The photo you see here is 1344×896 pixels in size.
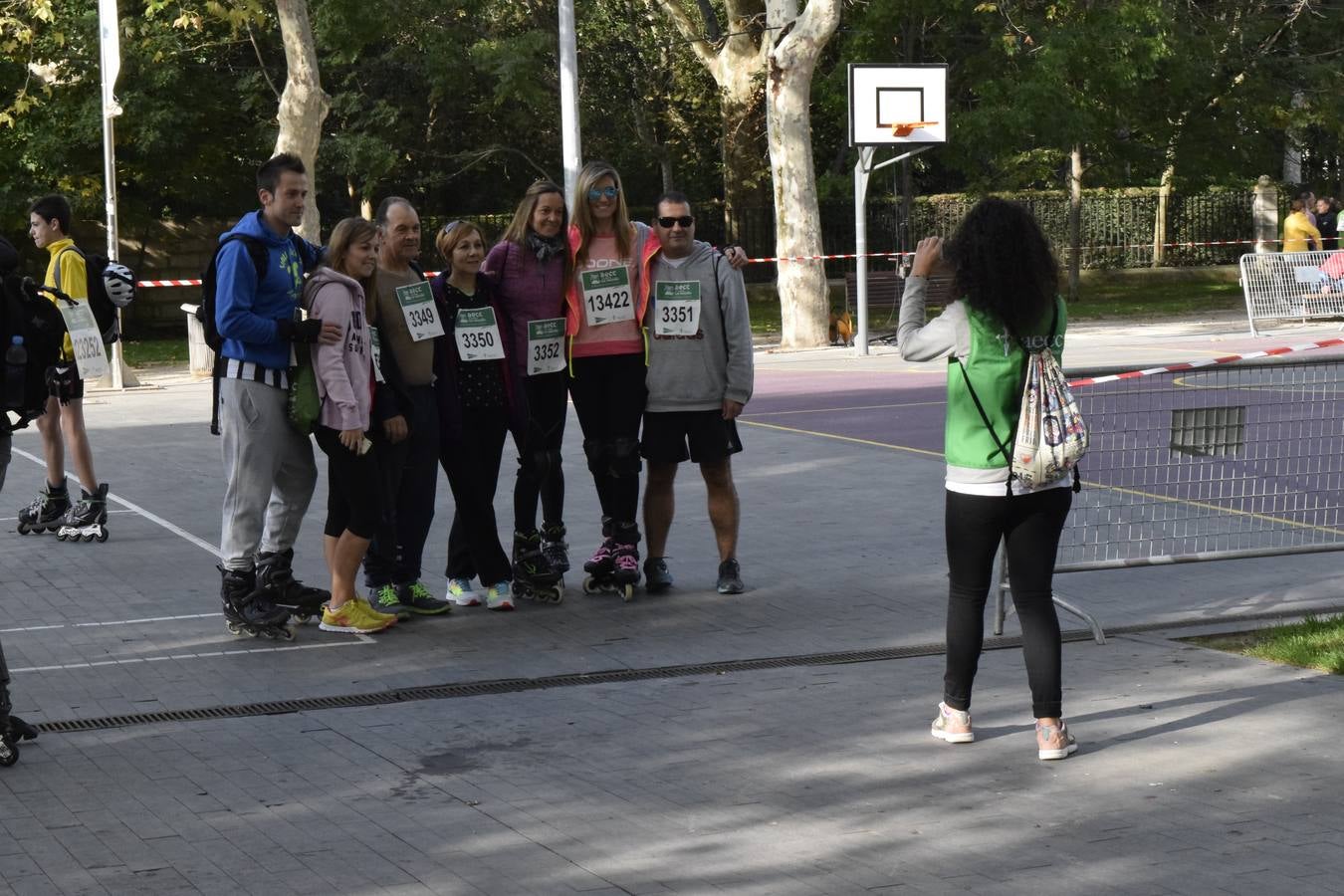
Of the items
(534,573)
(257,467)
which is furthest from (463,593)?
(257,467)

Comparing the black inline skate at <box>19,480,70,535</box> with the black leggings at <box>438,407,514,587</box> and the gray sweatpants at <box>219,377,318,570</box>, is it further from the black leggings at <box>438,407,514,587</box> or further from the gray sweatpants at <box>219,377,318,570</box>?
the black leggings at <box>438,407,514,587</box>

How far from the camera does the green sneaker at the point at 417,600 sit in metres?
8.22

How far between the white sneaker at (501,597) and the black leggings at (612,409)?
0.63 m

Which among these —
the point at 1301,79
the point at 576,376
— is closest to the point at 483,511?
the point at 576,376

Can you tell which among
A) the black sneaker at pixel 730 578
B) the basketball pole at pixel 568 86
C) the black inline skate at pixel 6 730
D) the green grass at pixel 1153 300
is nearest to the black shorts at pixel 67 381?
the black inline skate at pixel 6 730

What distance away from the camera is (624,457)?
8.43 m

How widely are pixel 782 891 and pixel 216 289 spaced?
13.1 feet

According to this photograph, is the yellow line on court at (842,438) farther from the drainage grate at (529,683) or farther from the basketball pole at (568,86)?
the basketball pole at (568,86)

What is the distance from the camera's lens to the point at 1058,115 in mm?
30703

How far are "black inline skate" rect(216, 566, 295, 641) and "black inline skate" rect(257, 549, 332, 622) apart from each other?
37 mm

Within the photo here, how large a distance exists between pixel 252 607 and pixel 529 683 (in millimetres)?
1482

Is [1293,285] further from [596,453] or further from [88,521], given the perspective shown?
[88,521]

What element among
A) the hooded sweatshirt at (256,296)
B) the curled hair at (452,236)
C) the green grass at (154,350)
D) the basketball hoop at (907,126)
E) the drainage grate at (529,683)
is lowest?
the green grass at (154,350)

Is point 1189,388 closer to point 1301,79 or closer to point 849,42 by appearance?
point 849,42
